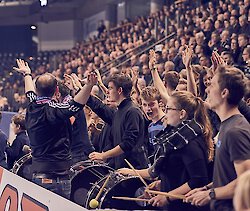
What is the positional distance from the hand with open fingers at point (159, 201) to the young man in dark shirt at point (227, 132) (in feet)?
2.44

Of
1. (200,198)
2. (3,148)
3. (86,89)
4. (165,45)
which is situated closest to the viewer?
(200,198)

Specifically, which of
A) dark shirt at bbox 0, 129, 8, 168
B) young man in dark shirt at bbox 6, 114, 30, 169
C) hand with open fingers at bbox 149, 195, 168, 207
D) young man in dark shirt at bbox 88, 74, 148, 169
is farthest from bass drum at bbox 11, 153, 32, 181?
hand with open fingers at bbox 149, 195, 168, 207

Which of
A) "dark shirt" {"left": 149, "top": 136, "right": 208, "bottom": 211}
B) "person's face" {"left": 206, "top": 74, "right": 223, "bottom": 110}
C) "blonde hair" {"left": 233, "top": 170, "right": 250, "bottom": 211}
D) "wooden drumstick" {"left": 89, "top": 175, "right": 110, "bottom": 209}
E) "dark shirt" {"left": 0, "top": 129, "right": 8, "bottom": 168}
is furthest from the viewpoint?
"dark shirt" {"left": 0, "top": 129, "right": 8, "bottom": 168}

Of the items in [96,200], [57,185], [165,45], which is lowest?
[165,45]

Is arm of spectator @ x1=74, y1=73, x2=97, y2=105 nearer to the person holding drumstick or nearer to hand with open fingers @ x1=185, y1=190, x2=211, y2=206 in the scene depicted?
the person holding drumstick

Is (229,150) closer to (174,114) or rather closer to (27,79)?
(174,114)

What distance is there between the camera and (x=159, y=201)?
5605 mm

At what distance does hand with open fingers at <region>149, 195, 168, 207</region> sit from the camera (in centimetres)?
558

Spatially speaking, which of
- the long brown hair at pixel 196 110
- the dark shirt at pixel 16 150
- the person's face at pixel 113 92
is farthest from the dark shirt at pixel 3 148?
the long brown hair at pixel 196 110

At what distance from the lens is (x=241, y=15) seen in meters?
14.6

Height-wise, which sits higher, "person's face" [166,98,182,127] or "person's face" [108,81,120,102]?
"person's face" [166,98,182,127]

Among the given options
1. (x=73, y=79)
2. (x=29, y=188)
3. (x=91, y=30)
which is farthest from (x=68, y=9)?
(x=29, y=188)

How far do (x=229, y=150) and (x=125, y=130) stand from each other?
2.78 m

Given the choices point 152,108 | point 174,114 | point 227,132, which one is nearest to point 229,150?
point 227,132
